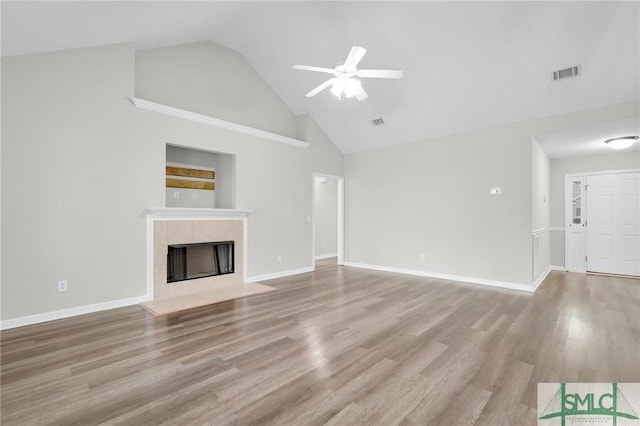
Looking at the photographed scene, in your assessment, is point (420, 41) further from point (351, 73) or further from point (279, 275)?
point (279, 275)

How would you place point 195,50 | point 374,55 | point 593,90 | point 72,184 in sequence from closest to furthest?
point 72,184 → point 593,90 → point 374,55 → point 195,50

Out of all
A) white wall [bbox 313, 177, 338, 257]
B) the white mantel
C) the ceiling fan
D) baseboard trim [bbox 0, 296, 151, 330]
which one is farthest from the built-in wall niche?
white wall [bbox 313, 177, 338, 257]

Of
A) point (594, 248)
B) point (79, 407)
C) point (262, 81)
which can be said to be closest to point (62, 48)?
point (262, 81)

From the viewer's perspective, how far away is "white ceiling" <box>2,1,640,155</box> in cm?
327

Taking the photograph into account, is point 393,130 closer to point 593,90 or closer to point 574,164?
point 593,90

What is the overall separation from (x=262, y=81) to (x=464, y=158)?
14.1 ft

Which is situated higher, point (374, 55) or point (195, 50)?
point (195, 50)

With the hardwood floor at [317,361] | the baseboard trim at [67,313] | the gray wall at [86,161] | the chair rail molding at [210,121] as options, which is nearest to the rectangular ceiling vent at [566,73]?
the hardwood floor at [317,361]

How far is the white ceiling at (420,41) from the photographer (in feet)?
10.7

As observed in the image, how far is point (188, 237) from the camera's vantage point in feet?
15.3

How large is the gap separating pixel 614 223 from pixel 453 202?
350 centimetres

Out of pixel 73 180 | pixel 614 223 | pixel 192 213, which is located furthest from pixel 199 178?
pixel 614 223

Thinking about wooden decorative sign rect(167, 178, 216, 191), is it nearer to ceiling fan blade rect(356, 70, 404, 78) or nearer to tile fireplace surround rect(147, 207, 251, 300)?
tile fireplace surround rect(147, 207, 251, 300)

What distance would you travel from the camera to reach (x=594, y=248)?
630 cm
